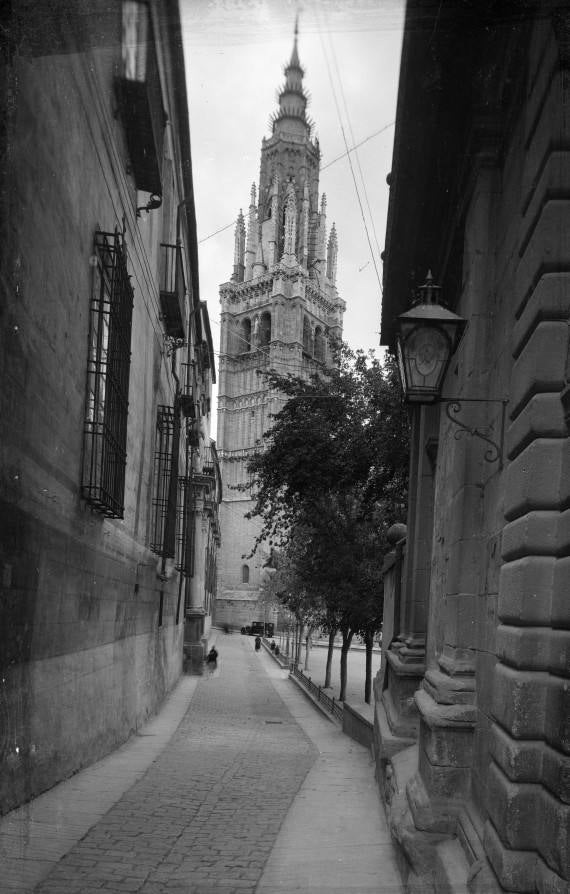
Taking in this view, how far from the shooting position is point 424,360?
16.6 feet

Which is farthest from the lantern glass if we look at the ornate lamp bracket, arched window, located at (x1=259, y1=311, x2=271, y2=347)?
arched window, located at (x1=259, y1=311, x2=271, y2=347)

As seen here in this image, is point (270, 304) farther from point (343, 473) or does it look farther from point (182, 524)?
point (343, 473)

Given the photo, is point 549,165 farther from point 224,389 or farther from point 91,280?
point 224,389

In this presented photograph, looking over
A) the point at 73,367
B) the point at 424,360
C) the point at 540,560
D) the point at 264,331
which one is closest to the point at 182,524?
the point at 73,367

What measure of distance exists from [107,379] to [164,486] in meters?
7.77

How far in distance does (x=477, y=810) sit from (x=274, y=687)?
896 inches

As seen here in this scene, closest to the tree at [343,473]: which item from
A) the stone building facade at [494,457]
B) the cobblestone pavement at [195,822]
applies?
the cobblestone pavement at [195,822]

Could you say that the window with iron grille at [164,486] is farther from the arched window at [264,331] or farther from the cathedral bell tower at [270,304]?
the arched window at [264,331]

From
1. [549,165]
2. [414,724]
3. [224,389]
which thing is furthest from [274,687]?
[224,389]

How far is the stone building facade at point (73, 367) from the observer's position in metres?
5.77

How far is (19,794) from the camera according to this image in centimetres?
621

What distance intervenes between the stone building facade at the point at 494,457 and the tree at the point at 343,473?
8649 millimetres

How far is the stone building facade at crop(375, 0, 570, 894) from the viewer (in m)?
3.35

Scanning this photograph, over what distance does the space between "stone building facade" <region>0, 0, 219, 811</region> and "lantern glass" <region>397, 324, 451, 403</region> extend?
237cm
